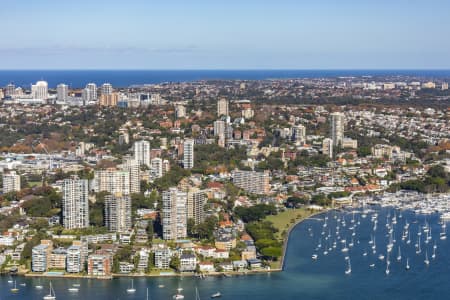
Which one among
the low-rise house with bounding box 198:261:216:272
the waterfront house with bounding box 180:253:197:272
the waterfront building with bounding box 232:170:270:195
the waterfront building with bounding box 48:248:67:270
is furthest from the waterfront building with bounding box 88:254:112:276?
the waterfront building with bounding box 232:170:270:195

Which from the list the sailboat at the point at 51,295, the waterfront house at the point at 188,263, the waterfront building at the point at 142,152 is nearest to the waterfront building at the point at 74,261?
the sailboat at the point at 51,295

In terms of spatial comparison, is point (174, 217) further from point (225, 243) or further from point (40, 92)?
point (40, 92)

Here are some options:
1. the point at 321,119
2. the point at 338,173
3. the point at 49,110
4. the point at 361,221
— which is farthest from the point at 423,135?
the point at 49,110

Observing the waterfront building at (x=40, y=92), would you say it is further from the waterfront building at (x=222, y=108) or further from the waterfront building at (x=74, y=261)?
the waterfront building at (x=74, y=261)

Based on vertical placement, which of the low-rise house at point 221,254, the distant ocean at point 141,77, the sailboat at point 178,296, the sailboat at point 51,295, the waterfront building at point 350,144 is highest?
the distant ocean at point 141,77

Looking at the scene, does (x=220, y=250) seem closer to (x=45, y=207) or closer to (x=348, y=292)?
(x=348, y=292)

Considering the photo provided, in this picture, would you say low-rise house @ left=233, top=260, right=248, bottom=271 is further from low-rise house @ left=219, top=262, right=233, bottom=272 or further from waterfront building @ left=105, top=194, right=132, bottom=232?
waterfront building @ left=105, top=194, right=132, bottom=232
